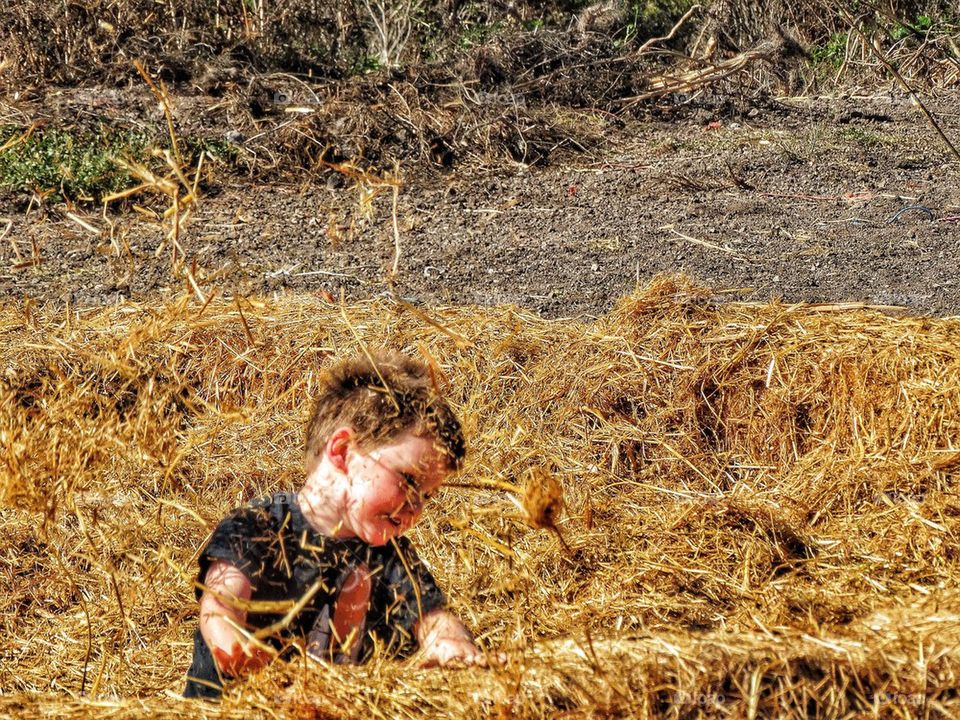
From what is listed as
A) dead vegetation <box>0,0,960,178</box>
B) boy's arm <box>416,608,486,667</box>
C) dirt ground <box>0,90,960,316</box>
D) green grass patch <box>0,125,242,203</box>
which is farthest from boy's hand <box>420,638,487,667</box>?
dead vegetation <box>0,0,960,178</box>

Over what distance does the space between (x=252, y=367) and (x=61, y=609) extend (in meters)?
1.17

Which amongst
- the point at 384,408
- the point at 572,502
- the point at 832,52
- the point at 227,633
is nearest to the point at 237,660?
the point at 227,633

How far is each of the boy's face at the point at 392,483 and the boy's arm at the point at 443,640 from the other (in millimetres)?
218

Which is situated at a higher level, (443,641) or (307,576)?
(307,576)

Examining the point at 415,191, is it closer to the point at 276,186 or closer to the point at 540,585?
the point at 276,186

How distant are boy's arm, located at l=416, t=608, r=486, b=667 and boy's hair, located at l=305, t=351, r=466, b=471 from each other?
34 centimetres

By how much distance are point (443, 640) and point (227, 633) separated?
0.46 metres

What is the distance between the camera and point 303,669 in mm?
2059

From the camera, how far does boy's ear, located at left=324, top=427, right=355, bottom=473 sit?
7.95ft

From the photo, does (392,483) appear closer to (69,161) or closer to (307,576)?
(307,576)

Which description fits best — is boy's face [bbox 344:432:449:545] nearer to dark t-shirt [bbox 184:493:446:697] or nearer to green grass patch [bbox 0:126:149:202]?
dark t-shirt [bbox 184:493:446:697]

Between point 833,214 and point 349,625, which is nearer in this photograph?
point 349,625

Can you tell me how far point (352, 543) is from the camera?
2.48 m

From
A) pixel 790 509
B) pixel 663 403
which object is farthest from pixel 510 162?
pixel 790 509
